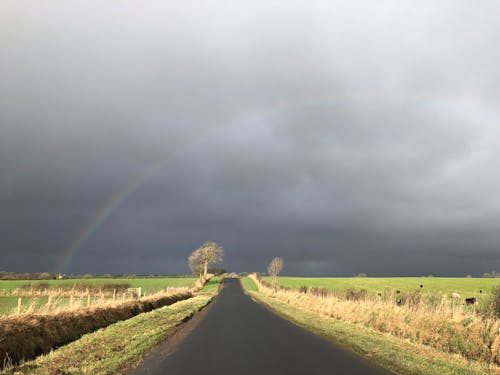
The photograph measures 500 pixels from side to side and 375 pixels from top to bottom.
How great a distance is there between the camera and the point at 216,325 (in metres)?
21.8

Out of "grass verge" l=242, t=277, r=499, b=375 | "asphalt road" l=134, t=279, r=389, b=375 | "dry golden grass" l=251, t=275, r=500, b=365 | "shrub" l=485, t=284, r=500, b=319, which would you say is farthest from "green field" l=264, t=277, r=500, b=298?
"asphalt road" l=134, t=279, r=389, b=375

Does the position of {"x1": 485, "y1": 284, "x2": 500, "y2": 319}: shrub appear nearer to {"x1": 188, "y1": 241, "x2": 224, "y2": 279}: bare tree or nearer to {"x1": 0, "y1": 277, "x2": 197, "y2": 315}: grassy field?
{"x1": 0, "y1": 277, "x2": 197, "y2": 315}: grassy field

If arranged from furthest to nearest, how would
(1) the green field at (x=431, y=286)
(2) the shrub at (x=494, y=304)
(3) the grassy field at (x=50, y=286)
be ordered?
1. (1) the green field at (x=431, y=286)
2. (3) the grassy field at (x=50, y=286)
3. (2) the shrub at (x=494, y=304)

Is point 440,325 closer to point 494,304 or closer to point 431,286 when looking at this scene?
point 494,304

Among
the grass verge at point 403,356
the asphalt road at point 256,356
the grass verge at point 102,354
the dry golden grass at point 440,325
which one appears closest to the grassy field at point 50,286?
the grass verge at point 102,354

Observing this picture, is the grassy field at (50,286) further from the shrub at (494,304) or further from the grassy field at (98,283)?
the shrub at (494,304)

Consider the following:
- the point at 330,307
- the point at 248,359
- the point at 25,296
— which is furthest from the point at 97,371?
the point at 25,296

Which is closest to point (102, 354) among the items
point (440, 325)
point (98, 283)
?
point (440, 325)

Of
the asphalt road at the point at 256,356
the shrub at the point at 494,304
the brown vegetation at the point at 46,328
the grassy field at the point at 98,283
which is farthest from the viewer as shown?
the grassy field at the point at 98,283

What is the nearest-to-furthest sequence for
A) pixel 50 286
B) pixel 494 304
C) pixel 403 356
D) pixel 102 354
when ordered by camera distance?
pixel 102 354
pixel 403 356
pixel 494 304
pixel 50 286

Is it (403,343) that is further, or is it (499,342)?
(403,343)

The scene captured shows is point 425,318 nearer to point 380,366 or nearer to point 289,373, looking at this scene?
point 380,366

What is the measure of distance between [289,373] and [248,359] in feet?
7.31

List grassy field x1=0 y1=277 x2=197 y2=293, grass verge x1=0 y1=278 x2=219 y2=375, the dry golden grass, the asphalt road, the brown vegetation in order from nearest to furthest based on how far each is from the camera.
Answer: the asphalt road
grass verge x1=0 y1=278 x2=219 y2=375
the brown vegetation
the dry golden grass
grassy field x1=0 y1=277 x2=197 y2=293
